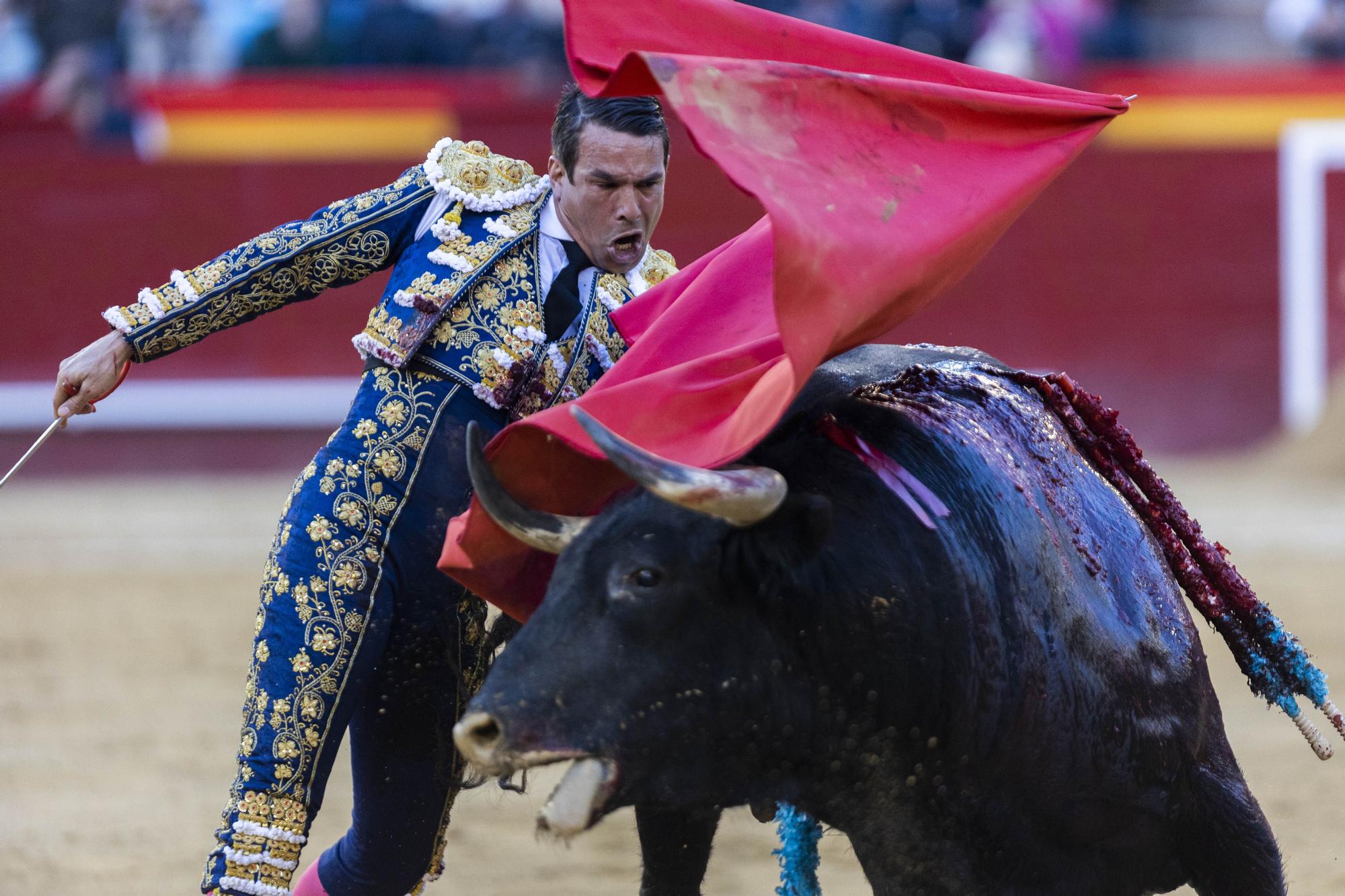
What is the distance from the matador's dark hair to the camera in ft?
7.25

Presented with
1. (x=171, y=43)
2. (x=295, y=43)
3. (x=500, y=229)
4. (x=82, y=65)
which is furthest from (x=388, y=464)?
(x=171, y=43)

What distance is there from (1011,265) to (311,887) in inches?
306

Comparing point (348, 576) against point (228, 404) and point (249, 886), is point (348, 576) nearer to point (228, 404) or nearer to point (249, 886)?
point (249, 886)

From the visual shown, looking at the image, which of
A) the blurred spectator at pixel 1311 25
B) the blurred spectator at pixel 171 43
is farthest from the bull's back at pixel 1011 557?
the blurred spectator at pixel 1311 25

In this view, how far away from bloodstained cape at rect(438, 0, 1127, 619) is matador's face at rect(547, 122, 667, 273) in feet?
0.26

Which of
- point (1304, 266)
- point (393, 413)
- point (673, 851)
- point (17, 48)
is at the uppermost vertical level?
point (17, 48)

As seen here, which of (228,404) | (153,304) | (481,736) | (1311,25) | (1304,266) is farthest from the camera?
(1311,25)

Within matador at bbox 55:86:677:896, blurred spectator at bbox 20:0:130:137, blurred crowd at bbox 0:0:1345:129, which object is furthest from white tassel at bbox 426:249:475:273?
blurred spectator at bbox 20:0:130:137

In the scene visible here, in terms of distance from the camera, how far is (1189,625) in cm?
230


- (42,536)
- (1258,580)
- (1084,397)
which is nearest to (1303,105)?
(1258,580)

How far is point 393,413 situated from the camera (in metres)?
2.30

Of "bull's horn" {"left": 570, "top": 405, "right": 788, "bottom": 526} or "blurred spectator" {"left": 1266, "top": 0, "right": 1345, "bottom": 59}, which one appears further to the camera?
"blurred spectator" {"left": 1266, "top": 0, "right": 1345, "bottom": 59}

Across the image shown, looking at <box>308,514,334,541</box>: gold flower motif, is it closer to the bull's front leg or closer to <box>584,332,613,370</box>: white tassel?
<box>584,332,613,370</box>: white tassel

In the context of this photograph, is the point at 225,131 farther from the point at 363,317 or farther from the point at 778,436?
the point at 778,436
